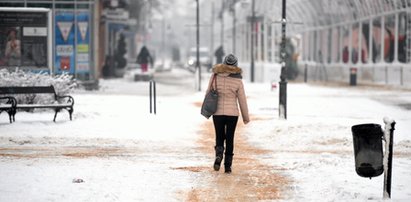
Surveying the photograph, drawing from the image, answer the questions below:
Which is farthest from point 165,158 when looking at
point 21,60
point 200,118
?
point 21,60

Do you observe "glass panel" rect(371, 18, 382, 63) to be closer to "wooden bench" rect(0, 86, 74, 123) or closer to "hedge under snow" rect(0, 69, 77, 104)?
"hedge under snow" rect(0, 69, 77, 104)

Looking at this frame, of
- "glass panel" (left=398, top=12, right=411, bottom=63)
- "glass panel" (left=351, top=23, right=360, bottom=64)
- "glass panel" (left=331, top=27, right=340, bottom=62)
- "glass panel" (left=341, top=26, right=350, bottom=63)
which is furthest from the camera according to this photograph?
"glass panel" (left=331, top=27, right=340, bottom=62)

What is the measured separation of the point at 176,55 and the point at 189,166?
85.5 metres

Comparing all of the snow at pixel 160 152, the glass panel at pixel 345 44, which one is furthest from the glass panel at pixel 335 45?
the snow at pixel 160 152

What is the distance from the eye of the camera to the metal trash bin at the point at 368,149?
8.82 meters

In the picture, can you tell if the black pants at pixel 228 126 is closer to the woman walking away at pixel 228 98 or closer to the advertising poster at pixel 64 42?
the woman walking away at pixel 228 98

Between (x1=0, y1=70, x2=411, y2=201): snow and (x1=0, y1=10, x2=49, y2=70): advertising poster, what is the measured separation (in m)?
Answer: 2.66

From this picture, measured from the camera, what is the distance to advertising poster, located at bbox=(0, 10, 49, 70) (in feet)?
74.9

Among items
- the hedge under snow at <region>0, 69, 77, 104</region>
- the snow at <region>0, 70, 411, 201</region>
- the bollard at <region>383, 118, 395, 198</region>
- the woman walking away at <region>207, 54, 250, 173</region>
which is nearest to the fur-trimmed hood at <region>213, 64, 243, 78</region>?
the woman walking away at <region>207, 54, 250, 173</region>

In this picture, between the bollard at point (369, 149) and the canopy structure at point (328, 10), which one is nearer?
the bollard at point (369, 149)

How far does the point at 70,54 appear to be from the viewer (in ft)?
95.1

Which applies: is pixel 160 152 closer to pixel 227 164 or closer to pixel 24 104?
pixel 227 164

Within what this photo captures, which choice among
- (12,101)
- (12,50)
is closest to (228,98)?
(12,101)

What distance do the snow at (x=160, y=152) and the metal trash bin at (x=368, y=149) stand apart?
31 centimetres
